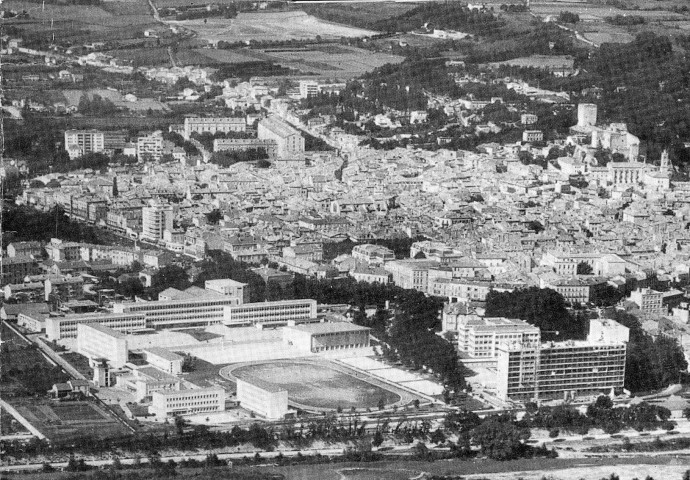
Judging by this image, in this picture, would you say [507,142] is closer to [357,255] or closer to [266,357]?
[357,255]

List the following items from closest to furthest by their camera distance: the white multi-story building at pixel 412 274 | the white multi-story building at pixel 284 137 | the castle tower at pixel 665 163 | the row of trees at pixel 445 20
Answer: the white multi-story building at pixel 412 274
the castle tower at pixel 665 163
the white multi-story building at pixel 284 137
the row of trees at pixel 445 20

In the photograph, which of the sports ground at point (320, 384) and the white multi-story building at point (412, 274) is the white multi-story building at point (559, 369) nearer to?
the sports ground at point (320, 384)

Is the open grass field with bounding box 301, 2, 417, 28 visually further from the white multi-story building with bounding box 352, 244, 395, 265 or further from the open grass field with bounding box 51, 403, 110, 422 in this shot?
the open grass field with bounding box 51, 403, 110, 422

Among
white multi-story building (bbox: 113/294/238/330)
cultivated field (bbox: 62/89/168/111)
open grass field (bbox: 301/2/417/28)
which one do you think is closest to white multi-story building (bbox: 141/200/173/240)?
white multi-story building (bbox: 113/294/238/330)

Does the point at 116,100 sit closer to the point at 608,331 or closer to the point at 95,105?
the point at 95,105

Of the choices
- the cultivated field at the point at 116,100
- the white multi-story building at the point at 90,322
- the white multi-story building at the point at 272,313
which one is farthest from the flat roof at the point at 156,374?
the cultivated field at the point at 116,100

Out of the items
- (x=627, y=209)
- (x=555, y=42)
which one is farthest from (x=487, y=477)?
(x=555, y=42)

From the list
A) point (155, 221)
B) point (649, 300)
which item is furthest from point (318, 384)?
point (155, 221)
